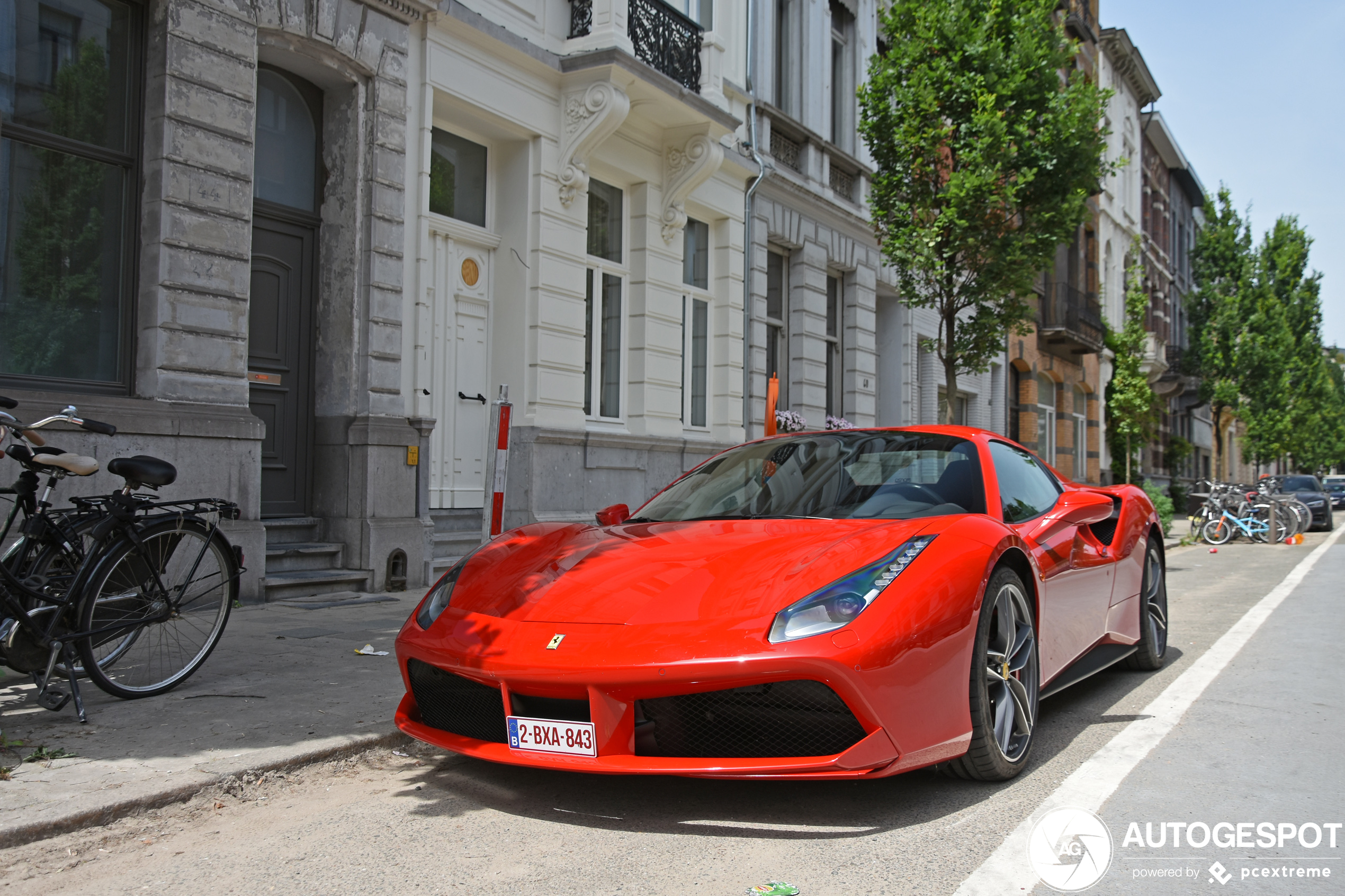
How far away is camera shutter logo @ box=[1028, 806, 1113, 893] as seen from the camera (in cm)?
292

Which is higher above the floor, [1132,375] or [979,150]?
[979,150]

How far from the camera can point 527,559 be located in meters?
4.24

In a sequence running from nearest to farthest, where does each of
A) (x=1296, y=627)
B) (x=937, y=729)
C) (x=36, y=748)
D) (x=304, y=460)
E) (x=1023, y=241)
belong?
(x=937, y=729)
(x=36, y=748)
(x=1296, y=627)
(x=304, y=460)
(x=1023, y=241)

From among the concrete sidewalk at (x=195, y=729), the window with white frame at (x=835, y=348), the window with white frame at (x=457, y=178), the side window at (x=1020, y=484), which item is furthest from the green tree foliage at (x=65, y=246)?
the window with white frame at (x=835, y=348)

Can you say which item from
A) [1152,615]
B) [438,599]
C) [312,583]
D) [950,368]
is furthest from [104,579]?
[950,368]

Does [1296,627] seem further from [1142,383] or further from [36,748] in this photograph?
[1142,383]

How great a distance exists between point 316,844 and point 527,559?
4.40 ft

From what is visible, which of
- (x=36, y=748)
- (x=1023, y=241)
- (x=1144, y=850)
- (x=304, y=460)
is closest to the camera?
(x=1144, y=850)

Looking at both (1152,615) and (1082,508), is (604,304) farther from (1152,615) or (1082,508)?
(1082,508)

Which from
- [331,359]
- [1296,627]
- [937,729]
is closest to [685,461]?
[331,359]

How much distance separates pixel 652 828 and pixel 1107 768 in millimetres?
1797

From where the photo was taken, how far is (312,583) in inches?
327

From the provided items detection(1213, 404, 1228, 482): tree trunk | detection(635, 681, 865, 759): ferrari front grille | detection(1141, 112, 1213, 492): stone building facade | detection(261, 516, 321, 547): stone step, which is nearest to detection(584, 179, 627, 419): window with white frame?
detection(261, 516, 321, 547): stone step

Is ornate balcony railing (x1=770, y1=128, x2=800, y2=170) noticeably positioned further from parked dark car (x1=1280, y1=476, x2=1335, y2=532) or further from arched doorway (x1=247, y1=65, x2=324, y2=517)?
parked dark car (x1=1280, y1=476, x2=1335, y2=532)
